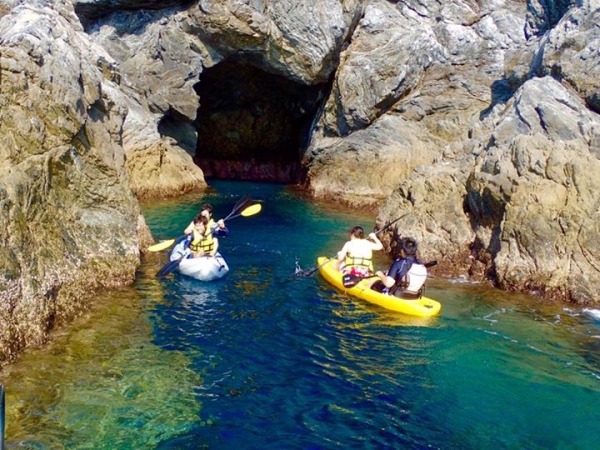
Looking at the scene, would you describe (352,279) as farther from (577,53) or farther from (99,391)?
(577,53)

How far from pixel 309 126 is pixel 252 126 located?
3571mm

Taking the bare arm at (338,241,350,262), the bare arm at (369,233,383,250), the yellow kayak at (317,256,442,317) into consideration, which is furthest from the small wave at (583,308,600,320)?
the bare arm at (338,241,350,262)

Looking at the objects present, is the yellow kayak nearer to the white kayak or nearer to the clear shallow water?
the clear shallow water

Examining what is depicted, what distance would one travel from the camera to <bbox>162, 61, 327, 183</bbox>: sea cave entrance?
107 feet

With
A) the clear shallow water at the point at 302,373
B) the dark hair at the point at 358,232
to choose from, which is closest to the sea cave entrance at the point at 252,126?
the dark hair at the point at 358,232

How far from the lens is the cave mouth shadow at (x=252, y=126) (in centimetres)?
3262

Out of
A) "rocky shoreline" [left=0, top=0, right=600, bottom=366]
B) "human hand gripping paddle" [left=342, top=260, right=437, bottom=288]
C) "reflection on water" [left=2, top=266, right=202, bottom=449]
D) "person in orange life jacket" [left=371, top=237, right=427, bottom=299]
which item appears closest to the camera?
"reflection on water" [left=2, top=266, right=202, bottom=449]

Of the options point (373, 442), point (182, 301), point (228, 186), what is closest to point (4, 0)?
point (182, 301)

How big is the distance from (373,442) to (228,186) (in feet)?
80.6

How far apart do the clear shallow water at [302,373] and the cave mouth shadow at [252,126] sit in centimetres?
2042

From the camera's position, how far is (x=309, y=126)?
3322 cm

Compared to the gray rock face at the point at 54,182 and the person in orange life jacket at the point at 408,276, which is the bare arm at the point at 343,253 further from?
Result: the gray rock face at the point at 54,182

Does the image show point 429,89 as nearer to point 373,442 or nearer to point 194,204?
point 194,204

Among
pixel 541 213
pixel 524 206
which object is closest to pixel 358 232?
pixel 524 206
